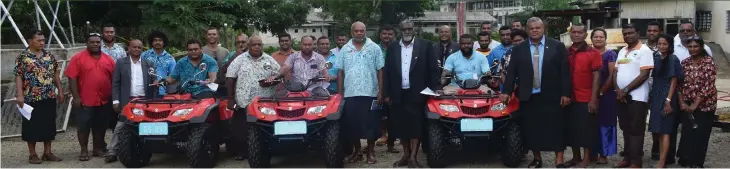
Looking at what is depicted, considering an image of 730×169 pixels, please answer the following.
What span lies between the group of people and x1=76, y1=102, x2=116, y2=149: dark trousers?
0.05 feet

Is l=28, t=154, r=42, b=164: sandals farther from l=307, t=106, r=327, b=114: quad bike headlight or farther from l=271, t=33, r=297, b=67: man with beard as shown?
l=307, t=106, r=327, b=114: quad bike headlight

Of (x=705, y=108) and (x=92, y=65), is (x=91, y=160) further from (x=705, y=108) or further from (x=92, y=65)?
(x=705, y=108)

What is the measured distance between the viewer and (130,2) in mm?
20859

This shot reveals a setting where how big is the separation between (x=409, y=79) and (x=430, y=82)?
0.74ft

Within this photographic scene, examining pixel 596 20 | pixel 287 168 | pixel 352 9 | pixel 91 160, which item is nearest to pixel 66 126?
pixel 91 160

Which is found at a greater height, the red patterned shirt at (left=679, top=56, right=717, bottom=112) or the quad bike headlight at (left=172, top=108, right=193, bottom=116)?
the red patterned shirt at (left=679, top=56, right=717, bottom=112)

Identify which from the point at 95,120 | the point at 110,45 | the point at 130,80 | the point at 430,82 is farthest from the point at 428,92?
the point at 110,45

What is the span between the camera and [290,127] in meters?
6.53

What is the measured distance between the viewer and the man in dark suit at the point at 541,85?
6621mm

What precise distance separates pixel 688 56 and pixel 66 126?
8.76m

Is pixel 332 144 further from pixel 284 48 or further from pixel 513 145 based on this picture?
pixel 513 145

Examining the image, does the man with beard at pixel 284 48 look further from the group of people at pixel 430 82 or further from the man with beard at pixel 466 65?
the man with beard at pixel 466 65

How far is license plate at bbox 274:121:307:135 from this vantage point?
6527 millimetres

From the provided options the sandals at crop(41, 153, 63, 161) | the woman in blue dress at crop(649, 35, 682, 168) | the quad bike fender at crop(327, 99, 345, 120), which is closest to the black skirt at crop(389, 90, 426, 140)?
the quad bike fender at crop(327, 99, 345, 120)
